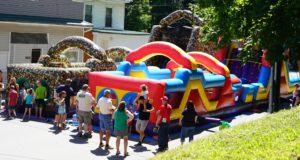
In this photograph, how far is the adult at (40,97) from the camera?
13898mm

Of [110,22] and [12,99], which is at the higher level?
[110,22]

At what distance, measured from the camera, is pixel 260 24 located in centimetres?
1046

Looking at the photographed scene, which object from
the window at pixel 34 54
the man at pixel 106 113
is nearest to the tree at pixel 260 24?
the man at pixel 106 113

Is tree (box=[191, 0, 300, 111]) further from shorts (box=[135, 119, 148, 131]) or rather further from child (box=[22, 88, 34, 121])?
child (box=[22, 88, 34, 121])

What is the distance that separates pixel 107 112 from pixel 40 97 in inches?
170

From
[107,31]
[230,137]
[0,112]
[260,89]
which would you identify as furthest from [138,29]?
[230,137]

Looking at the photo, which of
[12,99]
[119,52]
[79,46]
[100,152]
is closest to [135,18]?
[119,52]

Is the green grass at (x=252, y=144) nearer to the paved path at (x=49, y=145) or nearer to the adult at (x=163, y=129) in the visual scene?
the adult at (x=163, y=129)

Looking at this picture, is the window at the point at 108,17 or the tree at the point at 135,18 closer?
the window at the point at 108,17

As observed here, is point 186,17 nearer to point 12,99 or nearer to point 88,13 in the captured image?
point 12,99

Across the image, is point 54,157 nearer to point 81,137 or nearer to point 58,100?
point 81,137

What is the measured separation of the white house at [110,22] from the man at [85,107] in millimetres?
17843

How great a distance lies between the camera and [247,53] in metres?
11.6

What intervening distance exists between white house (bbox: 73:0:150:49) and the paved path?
17.3 meters
